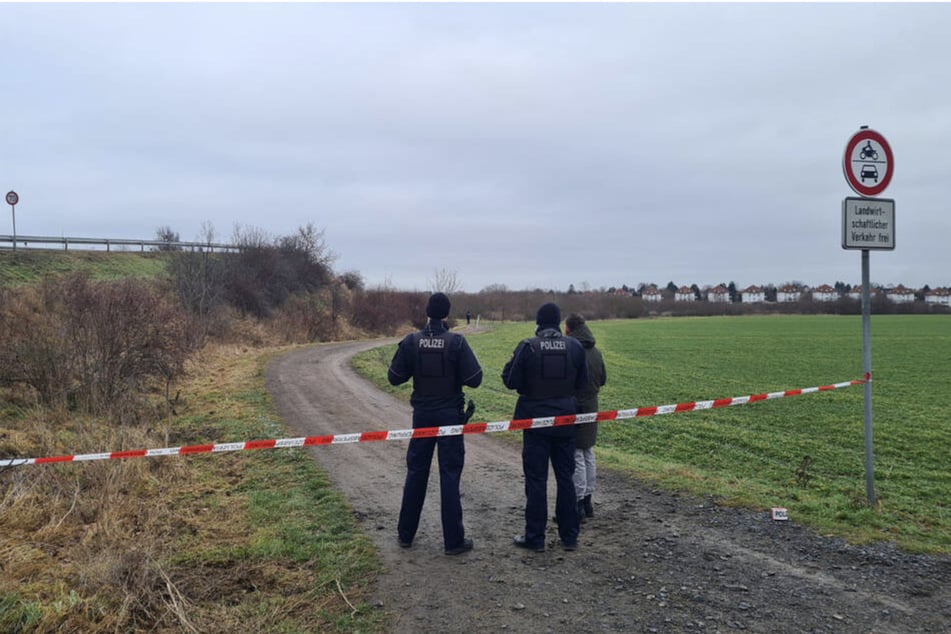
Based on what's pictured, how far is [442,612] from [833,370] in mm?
29352

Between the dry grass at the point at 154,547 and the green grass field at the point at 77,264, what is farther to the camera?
the green grass field at the point at 77,264

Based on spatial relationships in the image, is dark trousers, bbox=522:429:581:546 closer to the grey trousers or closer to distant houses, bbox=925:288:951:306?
the grey trousers

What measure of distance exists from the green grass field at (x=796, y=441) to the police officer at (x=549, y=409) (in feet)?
7.53

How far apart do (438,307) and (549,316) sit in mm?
1052

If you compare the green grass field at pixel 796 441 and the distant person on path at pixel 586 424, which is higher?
the distant person on path at pixel 586 424

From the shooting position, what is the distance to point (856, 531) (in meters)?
6.18

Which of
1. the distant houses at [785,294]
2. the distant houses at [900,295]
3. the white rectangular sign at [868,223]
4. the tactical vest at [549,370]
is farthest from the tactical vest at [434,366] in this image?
the distant houses at [900,295]

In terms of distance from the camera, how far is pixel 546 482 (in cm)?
604

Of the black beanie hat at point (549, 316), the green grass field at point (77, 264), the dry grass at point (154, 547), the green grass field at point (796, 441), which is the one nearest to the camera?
the dry grass at point (154, 547)

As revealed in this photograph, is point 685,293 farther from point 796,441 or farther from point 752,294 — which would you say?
point 796,441

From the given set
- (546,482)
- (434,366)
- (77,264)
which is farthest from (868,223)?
(77,264)

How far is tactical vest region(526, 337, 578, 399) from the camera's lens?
19.8 ft

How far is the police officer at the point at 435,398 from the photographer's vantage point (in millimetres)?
6043

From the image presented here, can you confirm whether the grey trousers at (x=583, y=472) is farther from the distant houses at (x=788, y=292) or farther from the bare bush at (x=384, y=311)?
the distant houses at (x=788, y=292)
